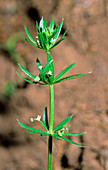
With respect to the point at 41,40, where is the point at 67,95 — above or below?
below

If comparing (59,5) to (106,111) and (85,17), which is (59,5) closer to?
(85,17)

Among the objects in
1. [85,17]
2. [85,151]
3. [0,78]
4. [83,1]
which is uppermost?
[83,1]

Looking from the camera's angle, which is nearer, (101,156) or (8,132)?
(101,156)

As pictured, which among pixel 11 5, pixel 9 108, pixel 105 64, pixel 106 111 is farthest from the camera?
pixel 11 5

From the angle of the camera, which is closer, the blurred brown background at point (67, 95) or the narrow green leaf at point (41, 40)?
the narrow green leaf at point (41, 40)

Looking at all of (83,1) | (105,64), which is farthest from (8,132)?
(83,1)

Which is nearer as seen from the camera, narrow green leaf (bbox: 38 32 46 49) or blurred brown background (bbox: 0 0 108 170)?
narrow green leaf (bbox: 38 32 46 49)

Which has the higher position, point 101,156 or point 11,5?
point 11,5

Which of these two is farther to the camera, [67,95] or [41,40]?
[67,95]
